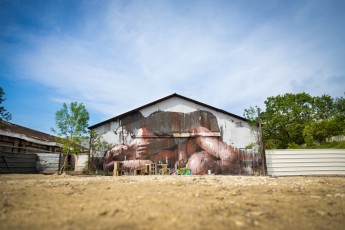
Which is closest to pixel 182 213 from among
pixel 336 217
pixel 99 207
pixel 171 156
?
pixel 99 207

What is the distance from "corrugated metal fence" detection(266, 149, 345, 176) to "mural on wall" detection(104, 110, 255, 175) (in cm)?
271

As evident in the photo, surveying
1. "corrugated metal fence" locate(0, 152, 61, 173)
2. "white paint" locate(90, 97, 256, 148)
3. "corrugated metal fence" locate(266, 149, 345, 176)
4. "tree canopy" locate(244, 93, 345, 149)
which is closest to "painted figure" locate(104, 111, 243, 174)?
"white paint" locate(90, 97, 256, 148)

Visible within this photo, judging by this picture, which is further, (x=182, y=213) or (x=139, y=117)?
(x=139, y=117)

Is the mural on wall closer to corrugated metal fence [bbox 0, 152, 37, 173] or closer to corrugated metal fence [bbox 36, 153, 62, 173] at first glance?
corrugated metal fence [bbox 36, 153, 62, 173]

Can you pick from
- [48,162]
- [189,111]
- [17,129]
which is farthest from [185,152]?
[17,129]

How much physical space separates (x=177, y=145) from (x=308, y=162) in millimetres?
9070

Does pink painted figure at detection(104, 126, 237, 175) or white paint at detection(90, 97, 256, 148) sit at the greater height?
white paint at detection(90, 97, 256, 148)

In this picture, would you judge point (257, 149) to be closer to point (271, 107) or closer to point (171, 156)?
point (171, 156)

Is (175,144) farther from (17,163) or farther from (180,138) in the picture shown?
(17,163)

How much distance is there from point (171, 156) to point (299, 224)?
13883mm

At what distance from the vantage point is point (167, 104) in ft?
57.9

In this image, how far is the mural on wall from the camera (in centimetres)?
1585

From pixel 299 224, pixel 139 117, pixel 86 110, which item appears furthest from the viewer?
pixel 139 117

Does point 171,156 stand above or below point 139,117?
below
